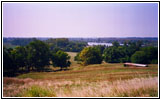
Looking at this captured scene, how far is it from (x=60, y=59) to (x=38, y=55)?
2.21 feet

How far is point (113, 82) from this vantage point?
17.9 ft

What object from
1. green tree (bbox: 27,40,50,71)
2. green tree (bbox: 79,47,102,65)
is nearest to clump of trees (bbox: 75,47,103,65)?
green tree (bbox: 79,47,102,65)

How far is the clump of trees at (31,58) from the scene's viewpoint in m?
5.54

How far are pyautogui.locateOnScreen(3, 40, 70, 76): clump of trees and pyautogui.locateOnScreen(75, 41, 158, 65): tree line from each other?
58 cm

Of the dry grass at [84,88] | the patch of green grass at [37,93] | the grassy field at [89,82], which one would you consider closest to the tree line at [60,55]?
the grassy field at [89,82]

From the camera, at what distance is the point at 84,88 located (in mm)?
5266

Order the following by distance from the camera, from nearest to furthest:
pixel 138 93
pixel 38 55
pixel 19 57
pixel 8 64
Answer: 1. pixel 138 93
2. pixel 8 64
3. pixel 19 57
4. pixel 38 55

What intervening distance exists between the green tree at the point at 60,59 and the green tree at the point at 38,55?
0.69 feet

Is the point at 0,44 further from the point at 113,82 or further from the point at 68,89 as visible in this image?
the point at 113,82

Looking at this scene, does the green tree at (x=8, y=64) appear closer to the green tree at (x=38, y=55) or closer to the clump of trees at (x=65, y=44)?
the green tree at (x=38, y=55)

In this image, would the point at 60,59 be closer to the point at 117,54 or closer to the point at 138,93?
the point at 117,54

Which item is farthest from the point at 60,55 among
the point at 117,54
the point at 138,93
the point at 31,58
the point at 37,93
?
the point at 138,93

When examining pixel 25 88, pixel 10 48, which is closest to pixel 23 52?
pixel 10 48

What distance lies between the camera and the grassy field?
5043mm
